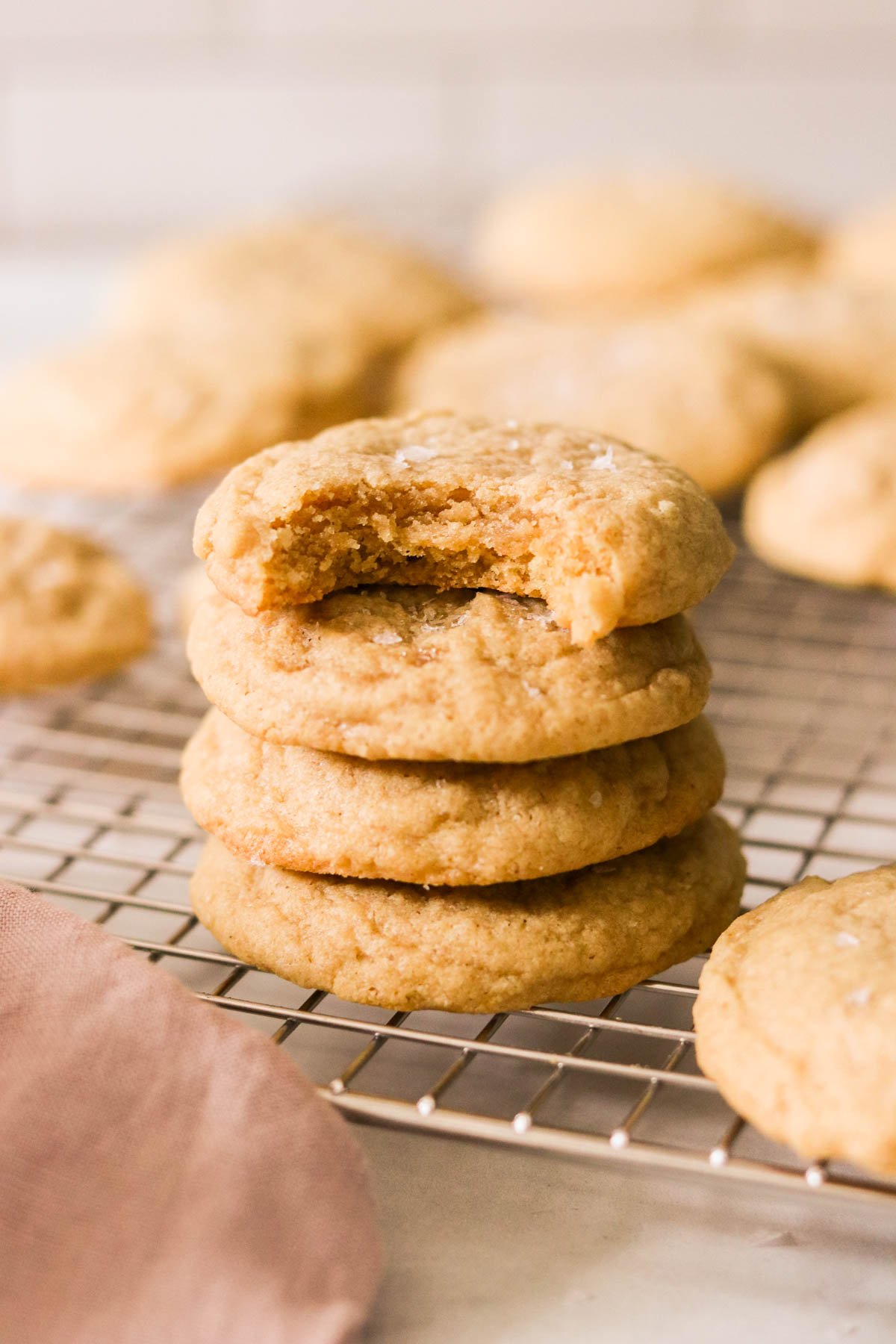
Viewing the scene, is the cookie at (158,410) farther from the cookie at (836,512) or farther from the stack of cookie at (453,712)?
the stack of cookie at (453,712)

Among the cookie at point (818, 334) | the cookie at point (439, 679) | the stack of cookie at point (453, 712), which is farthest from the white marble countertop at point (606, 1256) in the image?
the cookie at point (818, 334)

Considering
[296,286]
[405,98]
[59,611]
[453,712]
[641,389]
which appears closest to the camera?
[453,712]

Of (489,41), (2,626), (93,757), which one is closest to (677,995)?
(93,757)

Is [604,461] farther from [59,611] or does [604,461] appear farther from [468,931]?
[59,611]

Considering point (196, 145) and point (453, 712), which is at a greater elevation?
point (453, 712)

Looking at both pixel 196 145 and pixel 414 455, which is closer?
pixel 414 455

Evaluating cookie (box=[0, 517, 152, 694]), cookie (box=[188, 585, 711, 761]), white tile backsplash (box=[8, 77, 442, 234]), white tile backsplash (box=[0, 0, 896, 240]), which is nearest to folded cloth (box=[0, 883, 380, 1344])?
cookie (box=[188, 585, 711, 761])

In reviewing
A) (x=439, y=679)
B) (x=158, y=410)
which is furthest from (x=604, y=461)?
(x=158, y=410)
